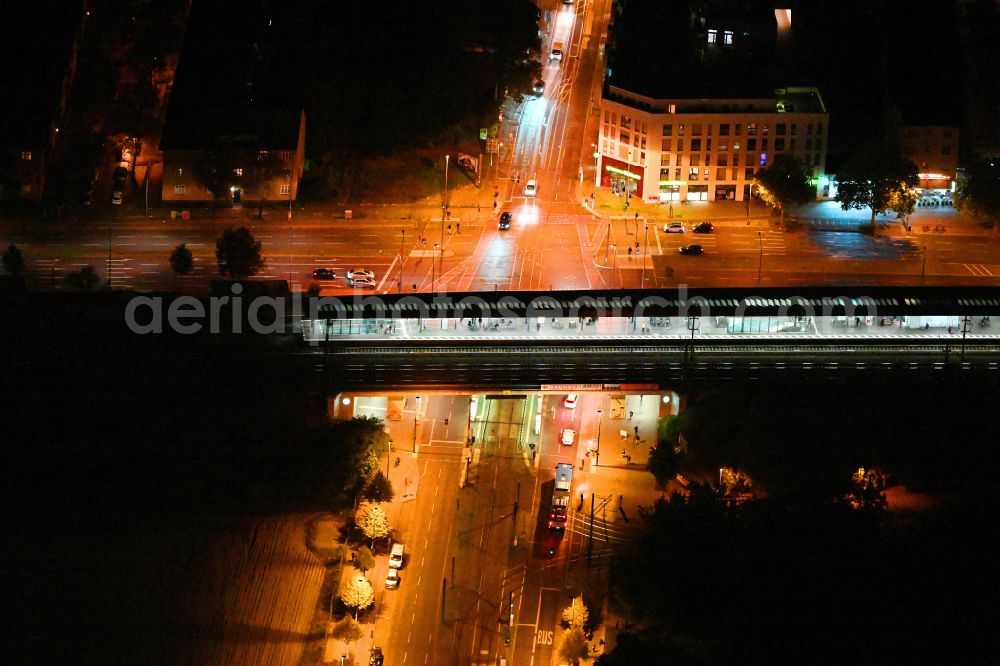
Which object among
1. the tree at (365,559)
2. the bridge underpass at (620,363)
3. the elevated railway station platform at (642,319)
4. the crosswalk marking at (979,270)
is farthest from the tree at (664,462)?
the crosswalk marking at (979,270)

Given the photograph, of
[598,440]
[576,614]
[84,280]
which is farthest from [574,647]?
[84,280]

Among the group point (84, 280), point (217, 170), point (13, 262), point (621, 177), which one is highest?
point (621, 177)

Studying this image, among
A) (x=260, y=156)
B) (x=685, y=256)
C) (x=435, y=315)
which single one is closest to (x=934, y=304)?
(x=685, y=256)

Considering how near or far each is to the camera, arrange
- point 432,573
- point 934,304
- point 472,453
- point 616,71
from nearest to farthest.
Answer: point 432,573, point 472,453, point 934,304, point 616,71

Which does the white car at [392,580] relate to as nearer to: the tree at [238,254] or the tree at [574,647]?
the tree at [574,647]

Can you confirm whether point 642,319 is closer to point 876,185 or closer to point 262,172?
point 876,185

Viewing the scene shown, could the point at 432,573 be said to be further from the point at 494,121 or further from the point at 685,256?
the point at 494,121

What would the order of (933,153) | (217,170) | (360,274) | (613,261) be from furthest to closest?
(933,153), (217,170), (613,261), (360,274)
